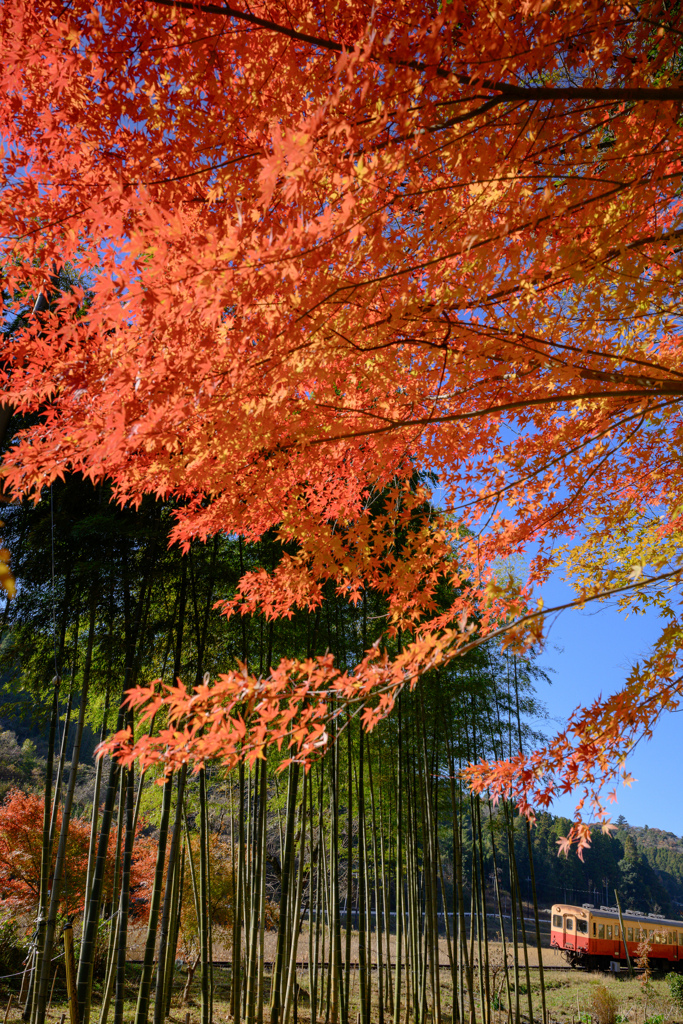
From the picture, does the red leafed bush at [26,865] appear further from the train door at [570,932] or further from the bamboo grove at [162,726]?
the train door at [570,932]

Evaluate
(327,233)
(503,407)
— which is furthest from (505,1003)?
(327,233)

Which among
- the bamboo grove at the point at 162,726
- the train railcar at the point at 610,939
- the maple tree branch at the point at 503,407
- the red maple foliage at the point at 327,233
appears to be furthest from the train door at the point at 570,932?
the maple tree branch at the point at 503,407

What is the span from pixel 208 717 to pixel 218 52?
2707 millimetres

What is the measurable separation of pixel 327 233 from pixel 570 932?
22009 millimetres

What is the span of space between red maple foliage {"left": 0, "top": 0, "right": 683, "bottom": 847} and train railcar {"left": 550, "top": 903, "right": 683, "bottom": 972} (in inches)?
724

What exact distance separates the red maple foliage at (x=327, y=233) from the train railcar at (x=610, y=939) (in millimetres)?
18390

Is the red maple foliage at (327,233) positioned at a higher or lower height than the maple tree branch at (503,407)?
higher

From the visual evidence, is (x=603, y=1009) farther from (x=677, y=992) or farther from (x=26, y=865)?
(x=26, y=865)

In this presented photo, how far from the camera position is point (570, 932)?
17.9m

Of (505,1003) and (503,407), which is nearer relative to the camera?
(503,407)

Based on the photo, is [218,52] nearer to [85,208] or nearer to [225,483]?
[85,208]

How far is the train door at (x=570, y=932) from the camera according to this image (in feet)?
57.6

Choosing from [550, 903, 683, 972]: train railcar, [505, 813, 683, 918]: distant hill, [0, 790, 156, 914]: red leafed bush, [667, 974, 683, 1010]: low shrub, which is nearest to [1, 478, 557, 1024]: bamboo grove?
[0, 790, 156, 914]: red leafed bush

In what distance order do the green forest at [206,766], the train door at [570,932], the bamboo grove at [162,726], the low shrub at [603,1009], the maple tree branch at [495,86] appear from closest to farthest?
the maple tree branch at [495,86]
the bamboo grove at [162,726]
the green forest at [206,766]
the low shrub at [603,1009]
the train door at [570,932]
